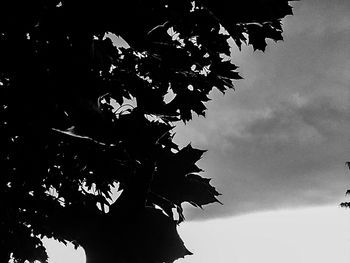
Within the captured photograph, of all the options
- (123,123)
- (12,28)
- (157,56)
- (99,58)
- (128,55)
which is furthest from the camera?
(128,55)

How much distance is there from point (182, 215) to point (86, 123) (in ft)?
7.99

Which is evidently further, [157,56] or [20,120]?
[157,56]

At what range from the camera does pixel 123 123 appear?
2.99 metres

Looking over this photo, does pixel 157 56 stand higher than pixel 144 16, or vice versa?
pixel 157 56

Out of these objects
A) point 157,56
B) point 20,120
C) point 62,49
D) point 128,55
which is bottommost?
point 20,120

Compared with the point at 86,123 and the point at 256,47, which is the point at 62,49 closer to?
the point at 86,123

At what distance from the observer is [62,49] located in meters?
3.06

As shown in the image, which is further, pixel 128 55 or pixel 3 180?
pixel 128 55

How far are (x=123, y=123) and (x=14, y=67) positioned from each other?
1.07m

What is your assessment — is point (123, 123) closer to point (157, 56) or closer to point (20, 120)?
point (20, 120)

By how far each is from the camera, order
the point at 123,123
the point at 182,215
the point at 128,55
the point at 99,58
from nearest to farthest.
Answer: the point at 123,123 → the point at 99,58 → the point at 128,55 → the point at 182,215

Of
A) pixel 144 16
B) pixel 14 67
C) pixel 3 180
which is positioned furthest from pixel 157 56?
pixel 3 180

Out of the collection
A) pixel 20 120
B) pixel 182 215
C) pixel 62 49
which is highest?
pixel 62 49

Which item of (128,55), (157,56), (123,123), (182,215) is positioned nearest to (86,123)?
(123,123)
